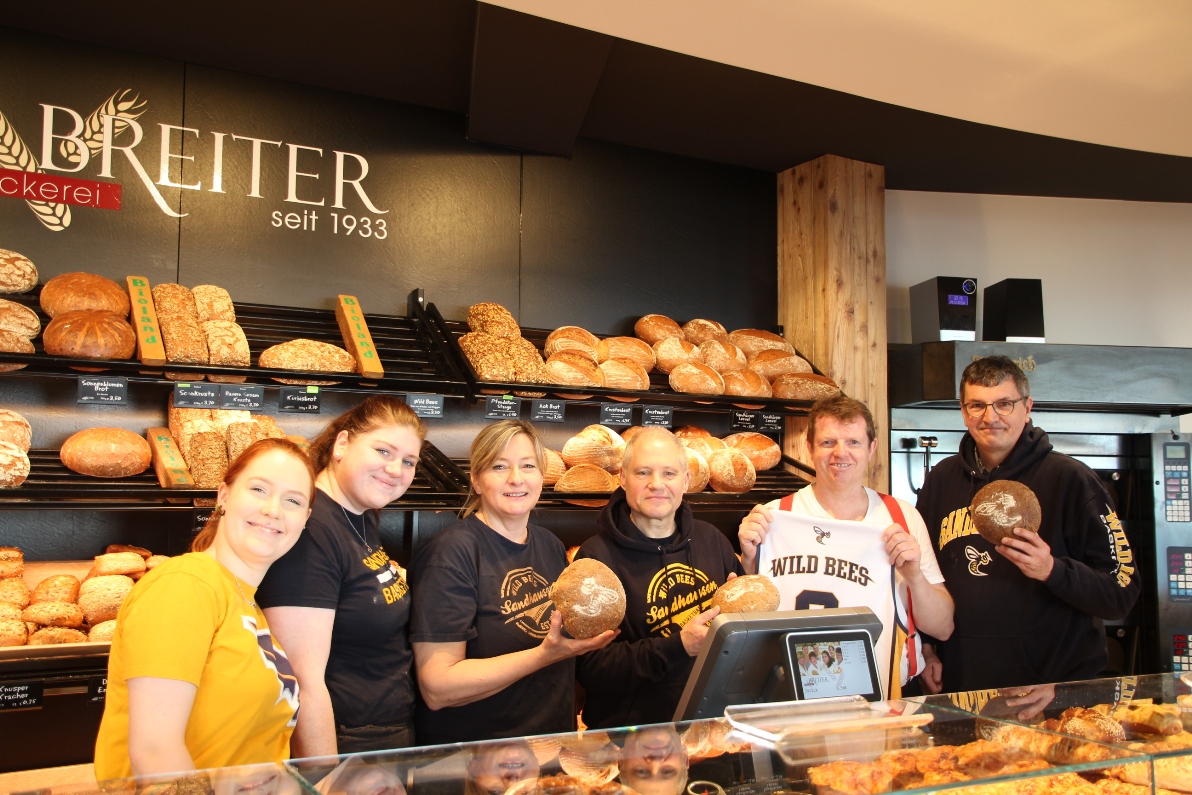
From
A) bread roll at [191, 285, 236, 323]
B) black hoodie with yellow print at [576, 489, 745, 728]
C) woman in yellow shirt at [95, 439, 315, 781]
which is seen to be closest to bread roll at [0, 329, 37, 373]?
bread roll at [191, 285, 236, 323]

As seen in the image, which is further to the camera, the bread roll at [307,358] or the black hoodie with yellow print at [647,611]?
the bread roll at [307,358]

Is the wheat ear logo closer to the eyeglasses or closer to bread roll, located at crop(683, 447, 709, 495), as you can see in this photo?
bread roll, located at crop(683, 447, 709, 495)

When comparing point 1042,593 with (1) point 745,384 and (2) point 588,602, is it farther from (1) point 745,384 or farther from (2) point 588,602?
(1) point 745,384

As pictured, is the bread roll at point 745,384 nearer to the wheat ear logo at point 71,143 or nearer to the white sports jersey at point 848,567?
the white sports jersey at point 848,567

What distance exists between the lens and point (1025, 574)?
234 centimetres

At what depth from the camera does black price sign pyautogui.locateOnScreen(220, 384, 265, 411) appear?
116 inches

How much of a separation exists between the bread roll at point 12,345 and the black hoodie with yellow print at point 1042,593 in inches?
116

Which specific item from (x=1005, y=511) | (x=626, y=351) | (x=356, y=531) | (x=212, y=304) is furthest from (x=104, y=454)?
(x=1005, y=511)

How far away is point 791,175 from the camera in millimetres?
4621

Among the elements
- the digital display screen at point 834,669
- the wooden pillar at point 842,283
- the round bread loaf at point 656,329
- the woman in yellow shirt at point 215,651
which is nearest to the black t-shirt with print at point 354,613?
the woman in yellow shirt at point 215,651

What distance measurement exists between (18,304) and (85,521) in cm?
79

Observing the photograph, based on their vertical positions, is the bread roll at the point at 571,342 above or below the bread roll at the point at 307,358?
above

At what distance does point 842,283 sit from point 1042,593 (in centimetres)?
222

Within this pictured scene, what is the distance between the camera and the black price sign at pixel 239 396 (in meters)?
2.96
